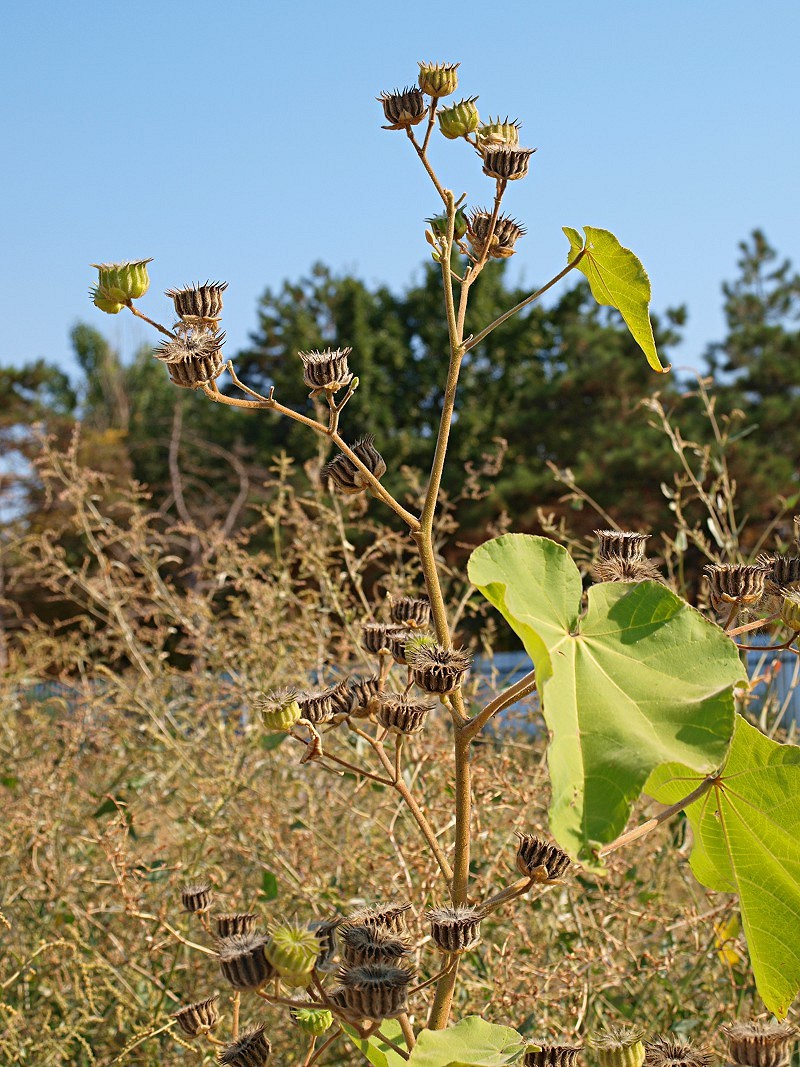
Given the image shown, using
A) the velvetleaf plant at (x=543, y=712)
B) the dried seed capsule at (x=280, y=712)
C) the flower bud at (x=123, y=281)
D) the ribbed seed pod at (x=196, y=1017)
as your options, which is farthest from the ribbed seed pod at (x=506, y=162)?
the ribbed seed pod at (x=196, y=1017)

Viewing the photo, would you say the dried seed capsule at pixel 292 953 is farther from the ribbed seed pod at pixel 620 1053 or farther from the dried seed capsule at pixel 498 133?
the dried seed capsule at pixel 498 133

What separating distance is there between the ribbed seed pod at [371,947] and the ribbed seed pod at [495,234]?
0.72m

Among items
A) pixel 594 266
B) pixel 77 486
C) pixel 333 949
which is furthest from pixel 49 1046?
pixel 594 266

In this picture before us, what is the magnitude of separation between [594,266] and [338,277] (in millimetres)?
21925

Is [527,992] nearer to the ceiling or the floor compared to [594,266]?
nearer to the floor

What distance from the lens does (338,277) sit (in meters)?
22.4

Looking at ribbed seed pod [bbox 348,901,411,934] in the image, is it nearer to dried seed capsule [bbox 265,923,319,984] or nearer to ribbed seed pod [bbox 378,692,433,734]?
dried seed capsule [bbox 265,923,319,984]

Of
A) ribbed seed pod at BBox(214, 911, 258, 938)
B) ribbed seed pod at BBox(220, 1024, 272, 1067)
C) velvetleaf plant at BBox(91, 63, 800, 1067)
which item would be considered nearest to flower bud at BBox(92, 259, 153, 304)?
velvetleaf plant at BBox(91, 63, 800, 1067)

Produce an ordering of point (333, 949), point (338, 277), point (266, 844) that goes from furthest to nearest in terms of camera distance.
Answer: point (338, 277)
point (266, 844)
point (333, 949)

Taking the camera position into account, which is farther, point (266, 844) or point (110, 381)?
point (110, 381)

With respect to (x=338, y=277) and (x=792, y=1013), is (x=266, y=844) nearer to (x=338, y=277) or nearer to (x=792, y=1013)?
(x=792, y=1013)

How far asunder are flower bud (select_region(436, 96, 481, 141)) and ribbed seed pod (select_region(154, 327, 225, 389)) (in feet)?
1.32

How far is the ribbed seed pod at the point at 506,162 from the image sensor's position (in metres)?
1.13

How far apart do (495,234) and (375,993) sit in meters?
0.80
